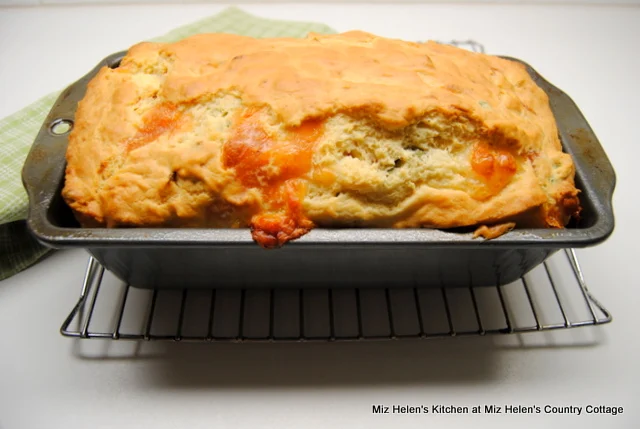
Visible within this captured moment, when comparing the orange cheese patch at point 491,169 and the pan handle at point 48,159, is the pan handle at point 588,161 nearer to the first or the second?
the orange cheese patch at point 491,169

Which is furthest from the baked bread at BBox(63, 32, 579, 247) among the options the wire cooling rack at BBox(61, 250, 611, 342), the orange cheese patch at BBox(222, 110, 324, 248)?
the wire cooling rack at BBox(61, 250, 611, 342)

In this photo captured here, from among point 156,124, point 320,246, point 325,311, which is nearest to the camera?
point 320,246

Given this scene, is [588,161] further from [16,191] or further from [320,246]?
[16,191]

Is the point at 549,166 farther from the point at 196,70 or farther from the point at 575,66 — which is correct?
the point at 575,66

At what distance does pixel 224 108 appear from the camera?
3.64 ft

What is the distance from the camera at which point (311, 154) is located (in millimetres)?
1047

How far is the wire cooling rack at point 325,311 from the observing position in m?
1.24

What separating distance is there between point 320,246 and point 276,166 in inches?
7.4

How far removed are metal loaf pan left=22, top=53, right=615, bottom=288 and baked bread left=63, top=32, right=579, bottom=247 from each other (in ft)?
0.13

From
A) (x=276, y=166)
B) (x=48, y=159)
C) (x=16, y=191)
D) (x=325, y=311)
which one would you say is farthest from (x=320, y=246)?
(x=16, y=191)

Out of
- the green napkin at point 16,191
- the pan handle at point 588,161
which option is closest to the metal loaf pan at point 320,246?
the pan handle at point 588,161

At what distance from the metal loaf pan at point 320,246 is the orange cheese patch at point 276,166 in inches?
2.3

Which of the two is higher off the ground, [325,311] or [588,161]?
[588,161]

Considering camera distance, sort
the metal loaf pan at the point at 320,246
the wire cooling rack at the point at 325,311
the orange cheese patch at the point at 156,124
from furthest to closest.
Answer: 1. the wire cooling rack at the point at 325,311
2. the orange cheese patch at the point at 156,124
3. the metal loaf pan at the point at 320,246
